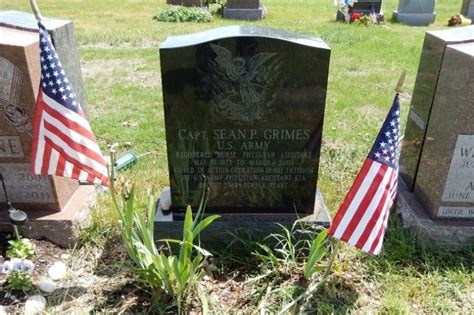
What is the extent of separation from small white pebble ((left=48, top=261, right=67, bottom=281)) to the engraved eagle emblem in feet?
5.43

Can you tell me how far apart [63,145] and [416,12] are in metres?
15.4

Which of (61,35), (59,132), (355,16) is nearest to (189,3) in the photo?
(355,16)

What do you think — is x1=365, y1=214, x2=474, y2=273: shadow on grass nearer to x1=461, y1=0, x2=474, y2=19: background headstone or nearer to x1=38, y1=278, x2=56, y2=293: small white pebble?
x1=38, y1=278, x2=56, y2=293: small white pebble

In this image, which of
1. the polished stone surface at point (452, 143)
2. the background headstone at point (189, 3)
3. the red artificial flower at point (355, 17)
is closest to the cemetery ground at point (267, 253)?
the polished stone surface at point (452, 143)

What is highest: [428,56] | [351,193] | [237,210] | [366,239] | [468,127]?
[428,56]

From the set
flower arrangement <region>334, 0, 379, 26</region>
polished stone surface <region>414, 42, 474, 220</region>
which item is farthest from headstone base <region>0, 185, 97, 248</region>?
flower arrangement <region>334, 0, 379, 26</region>

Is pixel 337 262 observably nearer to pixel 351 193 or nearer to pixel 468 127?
pixel 351 193

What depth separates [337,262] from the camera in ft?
10.6

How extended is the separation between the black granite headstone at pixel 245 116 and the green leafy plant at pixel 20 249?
1152mm

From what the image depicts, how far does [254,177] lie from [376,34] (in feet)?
32.5

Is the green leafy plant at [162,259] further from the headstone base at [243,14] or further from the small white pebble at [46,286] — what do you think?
the headstone base at [243,14]

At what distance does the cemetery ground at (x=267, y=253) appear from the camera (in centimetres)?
299

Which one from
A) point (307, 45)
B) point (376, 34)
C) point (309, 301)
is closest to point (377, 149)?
point (307, 45)

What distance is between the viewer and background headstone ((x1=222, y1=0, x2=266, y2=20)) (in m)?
15.3
